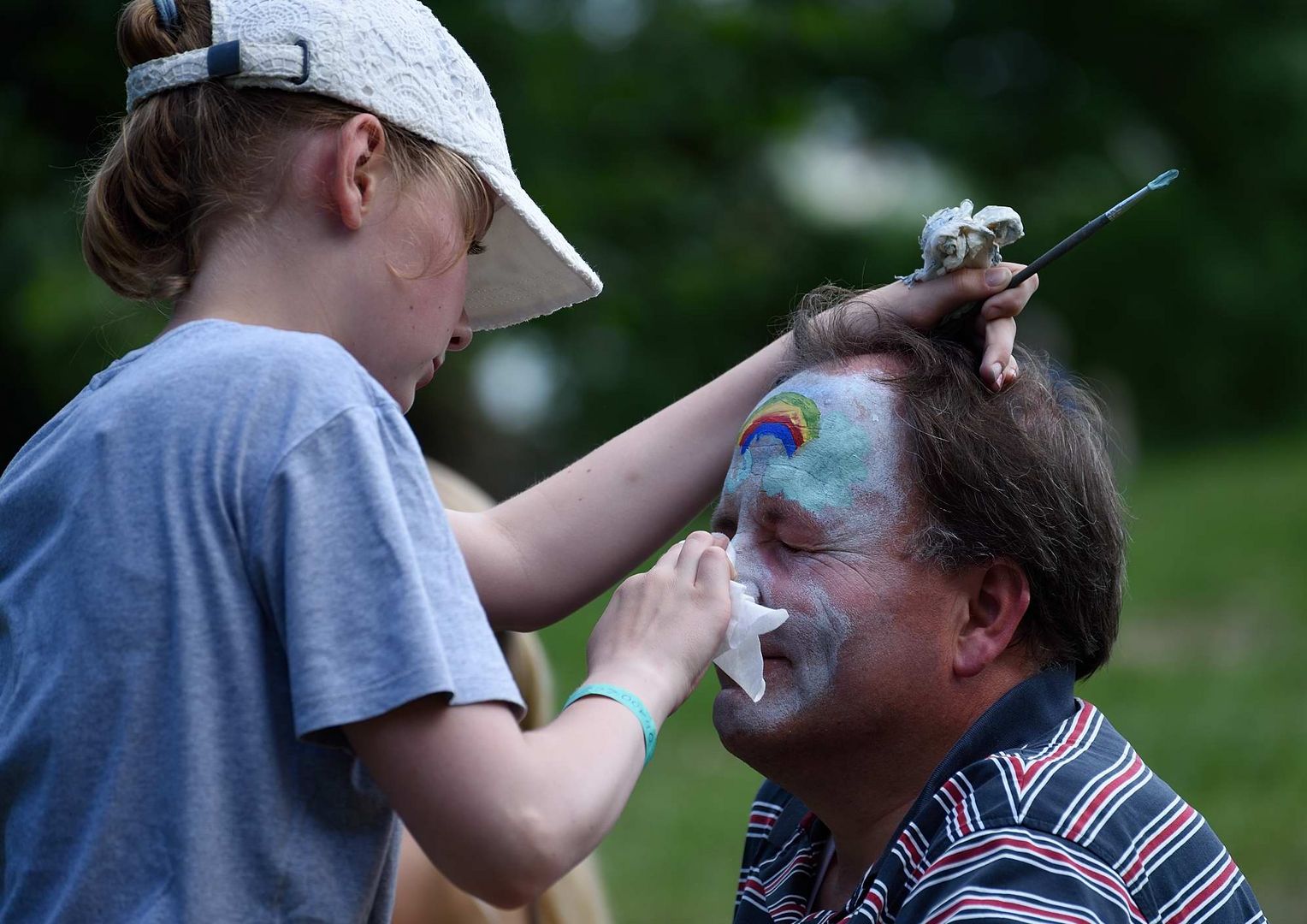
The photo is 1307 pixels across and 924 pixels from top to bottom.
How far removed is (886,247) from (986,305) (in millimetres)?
15479

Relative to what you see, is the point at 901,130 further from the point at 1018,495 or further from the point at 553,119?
the point at 1018,495

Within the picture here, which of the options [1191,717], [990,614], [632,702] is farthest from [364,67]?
[1191,717]

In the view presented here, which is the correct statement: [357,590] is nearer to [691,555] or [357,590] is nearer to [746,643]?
[691,555]

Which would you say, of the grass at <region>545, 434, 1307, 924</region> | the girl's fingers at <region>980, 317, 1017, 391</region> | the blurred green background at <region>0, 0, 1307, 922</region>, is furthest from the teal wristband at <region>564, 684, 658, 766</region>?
the grass at <region>545, 434, 1307, 924</region>

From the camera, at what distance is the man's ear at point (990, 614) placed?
2613mm

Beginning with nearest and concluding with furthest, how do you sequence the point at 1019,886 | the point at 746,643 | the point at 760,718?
the point at 1019,886 → the point at 746,643 → the point at 760,718

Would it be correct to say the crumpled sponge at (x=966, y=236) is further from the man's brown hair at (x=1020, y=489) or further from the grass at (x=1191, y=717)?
the grass at (x=1191, y=717)

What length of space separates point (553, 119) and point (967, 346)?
374 inches

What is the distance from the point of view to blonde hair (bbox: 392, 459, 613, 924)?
3.12 meters

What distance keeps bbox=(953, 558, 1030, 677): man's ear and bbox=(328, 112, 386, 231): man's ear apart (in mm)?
1243

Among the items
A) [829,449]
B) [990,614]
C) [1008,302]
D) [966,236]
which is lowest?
[990,614]

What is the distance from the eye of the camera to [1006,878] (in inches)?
82.5

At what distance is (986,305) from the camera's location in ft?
8.62

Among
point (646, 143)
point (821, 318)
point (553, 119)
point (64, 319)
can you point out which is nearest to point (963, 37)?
point (646, 143)
